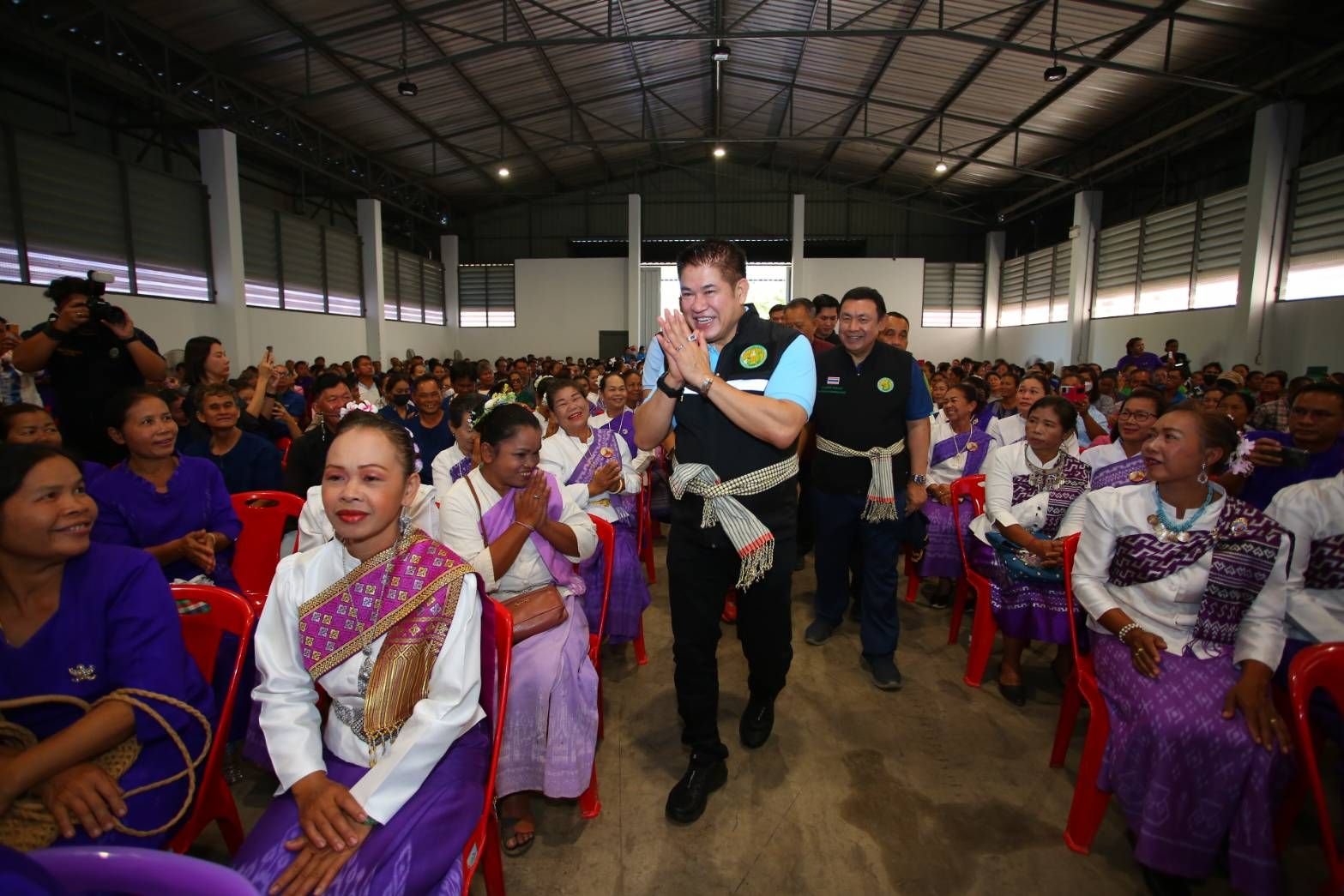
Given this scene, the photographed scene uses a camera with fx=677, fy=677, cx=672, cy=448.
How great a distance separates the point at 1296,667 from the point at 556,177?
17.3 metres

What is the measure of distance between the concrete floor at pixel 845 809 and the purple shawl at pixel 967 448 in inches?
50.6

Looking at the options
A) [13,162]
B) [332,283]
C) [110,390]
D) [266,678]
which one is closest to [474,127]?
[332,283]

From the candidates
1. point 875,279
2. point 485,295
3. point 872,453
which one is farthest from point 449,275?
point 872,453

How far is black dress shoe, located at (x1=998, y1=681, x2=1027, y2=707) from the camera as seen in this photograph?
286 centimetres

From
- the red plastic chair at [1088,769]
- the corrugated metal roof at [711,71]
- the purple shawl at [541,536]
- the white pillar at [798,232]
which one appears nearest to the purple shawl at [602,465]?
the purple shawl at [541,536]

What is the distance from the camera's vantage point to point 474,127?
491 inches

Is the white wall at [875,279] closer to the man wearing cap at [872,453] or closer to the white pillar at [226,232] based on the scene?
the white pillar at [226,232]

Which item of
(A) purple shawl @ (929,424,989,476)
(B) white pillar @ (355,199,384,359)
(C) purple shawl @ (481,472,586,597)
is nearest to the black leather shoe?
(C) purple shawl @ (481,472,586,597)

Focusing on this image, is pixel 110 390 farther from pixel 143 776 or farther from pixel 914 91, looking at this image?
pixel 914 91

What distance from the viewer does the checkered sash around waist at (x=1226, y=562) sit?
73.0 inches

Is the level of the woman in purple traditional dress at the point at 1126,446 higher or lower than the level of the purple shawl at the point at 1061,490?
higher

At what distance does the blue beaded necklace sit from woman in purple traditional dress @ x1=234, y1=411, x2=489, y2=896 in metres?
1.96

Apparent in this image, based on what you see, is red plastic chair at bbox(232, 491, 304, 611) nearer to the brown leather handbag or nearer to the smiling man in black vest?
the brown leather handbag

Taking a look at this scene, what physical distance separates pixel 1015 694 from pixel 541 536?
212 cm
